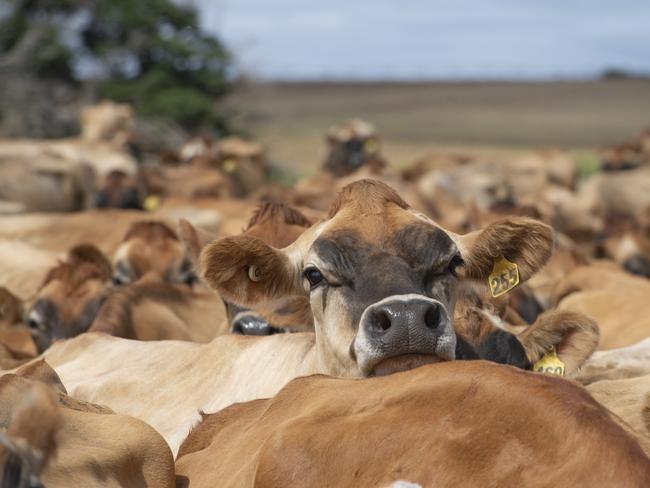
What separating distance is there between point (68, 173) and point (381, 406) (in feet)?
53.9

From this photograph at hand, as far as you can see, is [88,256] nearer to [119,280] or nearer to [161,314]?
[119,280]

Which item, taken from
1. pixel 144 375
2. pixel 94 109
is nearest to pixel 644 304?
pixel 144 375

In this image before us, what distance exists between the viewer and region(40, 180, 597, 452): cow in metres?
4.15

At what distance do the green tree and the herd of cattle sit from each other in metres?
23.9

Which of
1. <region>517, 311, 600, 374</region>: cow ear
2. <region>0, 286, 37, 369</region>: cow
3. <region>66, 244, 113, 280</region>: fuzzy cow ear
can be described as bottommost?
<region>0, 286, 37, 369</region>: cow

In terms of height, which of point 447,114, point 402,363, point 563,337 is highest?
point 402,363

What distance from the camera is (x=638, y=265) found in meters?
14.2

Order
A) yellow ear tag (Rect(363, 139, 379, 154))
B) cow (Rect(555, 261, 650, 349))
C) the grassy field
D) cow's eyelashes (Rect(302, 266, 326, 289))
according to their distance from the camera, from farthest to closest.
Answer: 1. the grassy field
2. yellow ear tag (Rect(363, 139, 379, 154))
3. cow (Rect(555, 261, 650, 349))
4. cow's eyelashes (Rect(302, 266, 326, 289))

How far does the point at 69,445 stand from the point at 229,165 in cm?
1964

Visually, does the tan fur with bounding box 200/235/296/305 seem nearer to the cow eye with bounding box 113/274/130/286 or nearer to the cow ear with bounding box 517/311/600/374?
the cow ear with bounding box 517/311/600/374

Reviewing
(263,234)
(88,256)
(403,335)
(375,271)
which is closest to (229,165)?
(88,256)

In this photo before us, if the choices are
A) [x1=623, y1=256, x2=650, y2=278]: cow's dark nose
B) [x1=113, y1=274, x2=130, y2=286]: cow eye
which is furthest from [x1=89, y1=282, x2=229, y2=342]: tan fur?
[x1=623, y1=256, x2=650, y2=278]: cow's dark nose

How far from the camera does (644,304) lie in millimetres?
8555

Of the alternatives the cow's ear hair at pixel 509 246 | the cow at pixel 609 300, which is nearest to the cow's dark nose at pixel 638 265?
the cow at pixel 609 300
